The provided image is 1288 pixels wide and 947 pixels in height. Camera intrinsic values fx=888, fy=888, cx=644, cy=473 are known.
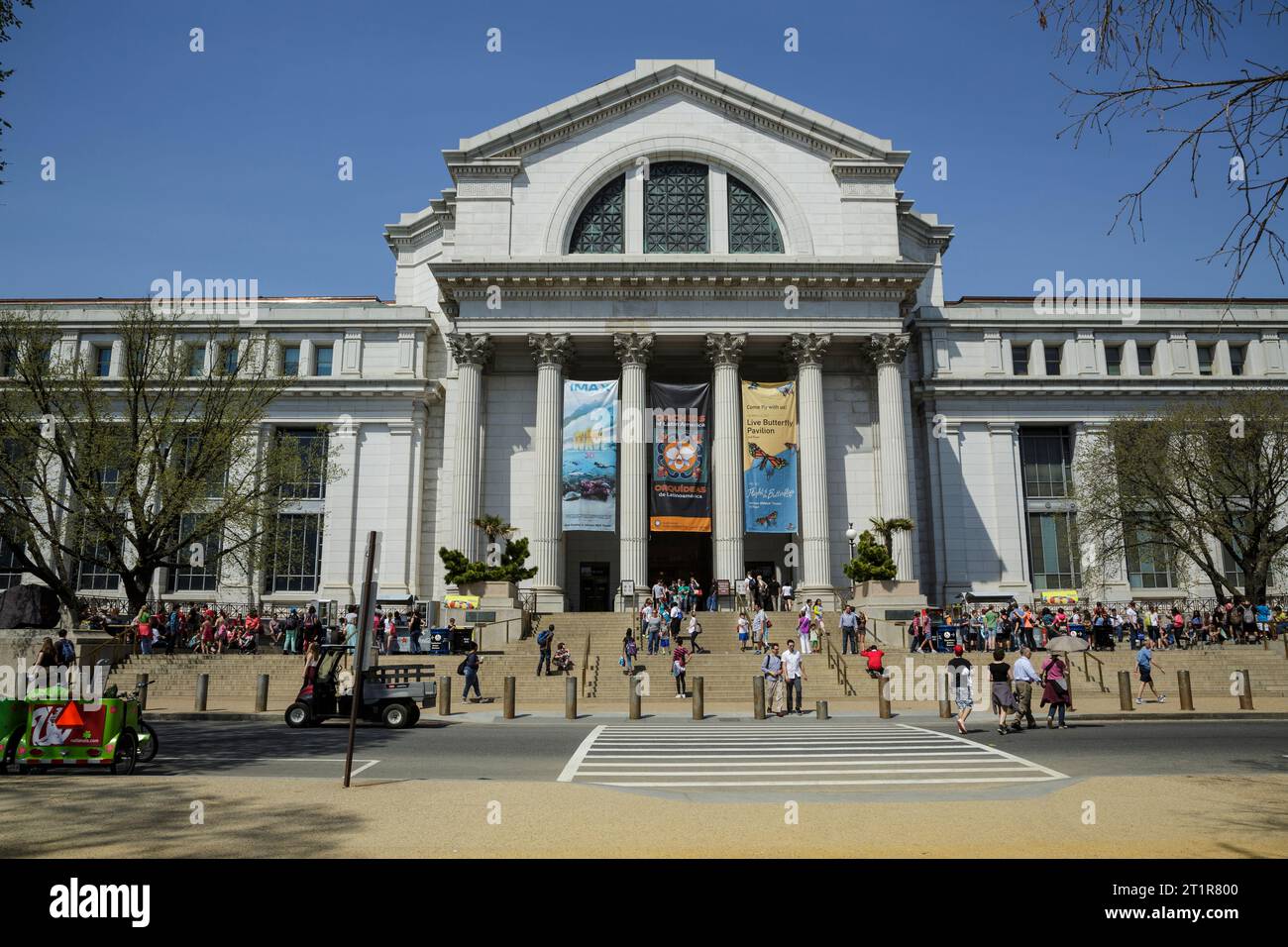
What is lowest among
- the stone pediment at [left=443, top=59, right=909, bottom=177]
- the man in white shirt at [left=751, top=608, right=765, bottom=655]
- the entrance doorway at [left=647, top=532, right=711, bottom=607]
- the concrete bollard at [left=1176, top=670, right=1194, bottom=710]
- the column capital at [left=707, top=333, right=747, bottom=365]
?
the concrete bollard at [left=1176, top=670, right=1194, bottom=710]

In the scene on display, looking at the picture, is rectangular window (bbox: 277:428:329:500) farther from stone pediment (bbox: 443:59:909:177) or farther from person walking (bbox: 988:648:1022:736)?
person walking (bbox: 988:648:1022:736)

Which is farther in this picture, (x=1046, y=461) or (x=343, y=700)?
(x=1046, y=461)

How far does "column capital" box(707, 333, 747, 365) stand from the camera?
41.8 metres

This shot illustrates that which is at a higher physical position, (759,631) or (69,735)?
(759,631)

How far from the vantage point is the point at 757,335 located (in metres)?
42.2

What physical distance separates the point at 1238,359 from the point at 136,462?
54.5m

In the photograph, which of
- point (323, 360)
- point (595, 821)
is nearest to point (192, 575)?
point (323, 360)

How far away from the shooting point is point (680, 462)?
39.9 m

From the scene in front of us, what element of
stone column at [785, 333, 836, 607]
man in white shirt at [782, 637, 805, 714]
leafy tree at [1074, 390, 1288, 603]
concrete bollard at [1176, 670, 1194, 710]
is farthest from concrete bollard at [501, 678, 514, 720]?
leafy tree at [1074, 390, 1288, 603]

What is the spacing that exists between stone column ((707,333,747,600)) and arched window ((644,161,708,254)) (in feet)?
19.8

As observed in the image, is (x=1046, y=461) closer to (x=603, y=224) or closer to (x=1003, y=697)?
(x=603, y=224)

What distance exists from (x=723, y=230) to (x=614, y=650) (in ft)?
73.7
